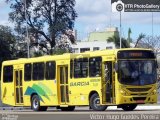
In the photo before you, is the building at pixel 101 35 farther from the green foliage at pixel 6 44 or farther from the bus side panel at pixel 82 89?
the bus side panel at pixel 82 89

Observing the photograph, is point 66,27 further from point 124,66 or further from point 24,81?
point 124,66

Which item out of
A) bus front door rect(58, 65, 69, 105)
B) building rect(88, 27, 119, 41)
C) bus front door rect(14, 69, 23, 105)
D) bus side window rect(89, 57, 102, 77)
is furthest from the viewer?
building rect(88, 27, 119, 41)

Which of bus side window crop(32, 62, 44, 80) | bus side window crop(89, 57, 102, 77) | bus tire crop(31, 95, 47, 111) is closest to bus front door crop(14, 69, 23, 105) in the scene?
bus tire crop(31, 95, 47, 111)

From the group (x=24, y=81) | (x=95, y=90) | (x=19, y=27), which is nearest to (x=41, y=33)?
(x=19, y=27)

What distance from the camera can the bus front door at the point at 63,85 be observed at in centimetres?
3173

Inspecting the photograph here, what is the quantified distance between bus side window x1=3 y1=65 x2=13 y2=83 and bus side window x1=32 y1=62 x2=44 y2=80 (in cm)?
287

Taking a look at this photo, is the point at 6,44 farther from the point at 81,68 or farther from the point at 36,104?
the point at 81,68

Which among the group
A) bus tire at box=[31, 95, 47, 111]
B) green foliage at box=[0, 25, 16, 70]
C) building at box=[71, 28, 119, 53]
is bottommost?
bus tire at box=[31, 95, 47, 111]

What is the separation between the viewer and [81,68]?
30391 mm

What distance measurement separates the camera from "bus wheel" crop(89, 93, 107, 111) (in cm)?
2897

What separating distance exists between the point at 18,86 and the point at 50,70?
4.11 metres

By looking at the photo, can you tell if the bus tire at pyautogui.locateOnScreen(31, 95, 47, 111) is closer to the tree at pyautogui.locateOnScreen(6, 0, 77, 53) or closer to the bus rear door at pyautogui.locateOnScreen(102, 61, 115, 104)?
the bus rear door at pyautogui.locateOnScreen(102, 61, 115, 104)

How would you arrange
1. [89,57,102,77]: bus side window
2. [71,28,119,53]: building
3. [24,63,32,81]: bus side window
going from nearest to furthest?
1. [89,57,102,77]: bus side window
2. [24,63,32,81]: bus side window
3. [71,28,119,53]: building

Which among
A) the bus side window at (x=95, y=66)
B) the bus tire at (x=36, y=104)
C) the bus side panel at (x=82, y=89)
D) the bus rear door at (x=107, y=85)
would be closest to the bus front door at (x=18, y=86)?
the bus tire at (x=36, y=104)
